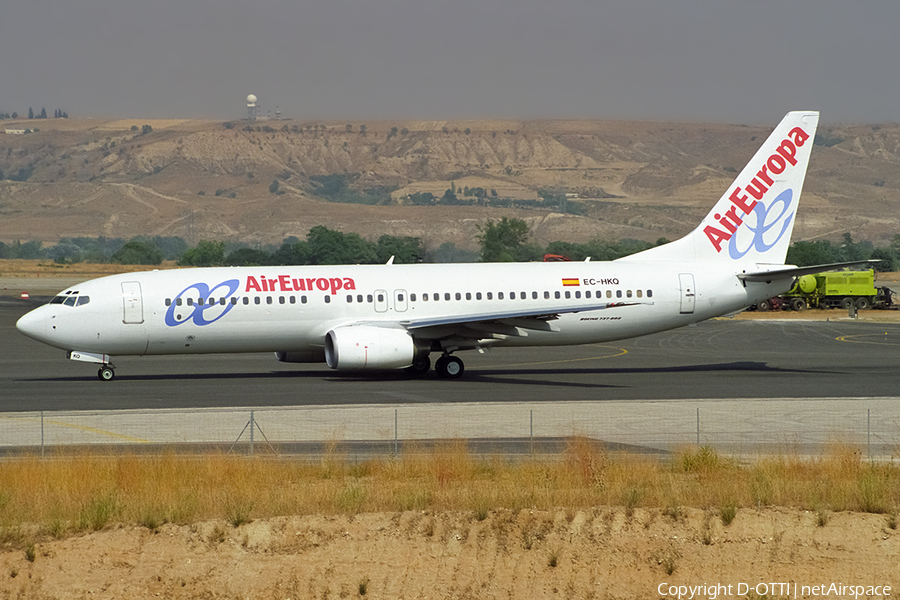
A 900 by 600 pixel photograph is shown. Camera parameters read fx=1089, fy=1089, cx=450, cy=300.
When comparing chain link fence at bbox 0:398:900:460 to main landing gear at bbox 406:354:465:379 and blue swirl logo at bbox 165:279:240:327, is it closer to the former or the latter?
main landing gear at bbox 406:354:465:379

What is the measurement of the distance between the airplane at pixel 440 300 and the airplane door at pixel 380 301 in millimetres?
46

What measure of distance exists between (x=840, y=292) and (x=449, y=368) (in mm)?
50888

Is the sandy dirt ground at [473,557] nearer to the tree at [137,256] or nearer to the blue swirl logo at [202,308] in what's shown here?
the blue swirl logo at [202,308]

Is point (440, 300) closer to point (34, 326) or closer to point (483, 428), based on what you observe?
point (483, 428)

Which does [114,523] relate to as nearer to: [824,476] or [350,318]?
[824,476]

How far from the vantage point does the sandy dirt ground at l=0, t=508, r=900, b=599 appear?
16797 mm

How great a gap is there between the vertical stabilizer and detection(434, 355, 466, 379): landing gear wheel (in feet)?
30.2

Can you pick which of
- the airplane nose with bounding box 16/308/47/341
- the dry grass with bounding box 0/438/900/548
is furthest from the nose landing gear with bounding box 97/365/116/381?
the dry grass with bounding box 0/438/900/548

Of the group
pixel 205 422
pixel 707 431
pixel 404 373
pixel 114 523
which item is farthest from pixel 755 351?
pixel 114 523

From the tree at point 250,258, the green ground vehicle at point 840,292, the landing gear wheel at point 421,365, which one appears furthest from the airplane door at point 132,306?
the tree at point 250,258

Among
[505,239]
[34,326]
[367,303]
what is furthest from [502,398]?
[505,239]

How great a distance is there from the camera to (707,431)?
87.4 ft

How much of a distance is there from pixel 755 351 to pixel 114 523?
123 ft

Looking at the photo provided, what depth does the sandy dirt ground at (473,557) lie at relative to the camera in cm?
1680
